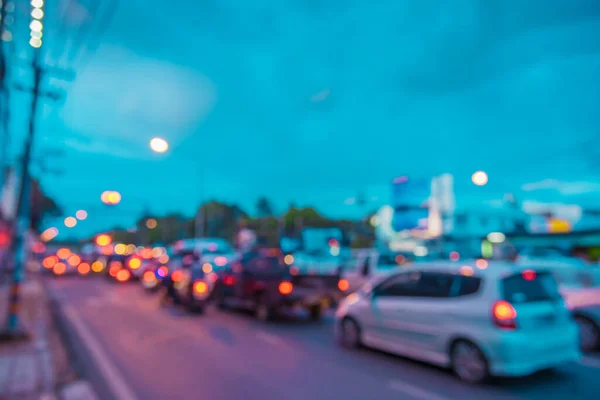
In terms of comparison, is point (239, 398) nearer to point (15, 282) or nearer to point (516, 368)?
point (516, 368)

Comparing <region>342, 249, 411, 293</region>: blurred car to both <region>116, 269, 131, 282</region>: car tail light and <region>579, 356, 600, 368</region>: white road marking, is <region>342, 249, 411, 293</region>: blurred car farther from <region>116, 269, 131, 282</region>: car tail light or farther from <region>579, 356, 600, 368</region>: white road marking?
<region>116, 269, 131, 282</region>: car tail light

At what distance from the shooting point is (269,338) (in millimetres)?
10656

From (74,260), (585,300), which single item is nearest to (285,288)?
(585,300)

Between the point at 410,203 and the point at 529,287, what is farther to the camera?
the point at 410,203

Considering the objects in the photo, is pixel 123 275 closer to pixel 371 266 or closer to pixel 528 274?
pixel 371 266

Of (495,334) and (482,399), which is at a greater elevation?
(495,334)

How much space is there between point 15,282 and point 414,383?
931 centimetres

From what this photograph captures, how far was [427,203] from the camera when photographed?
44.5 metres

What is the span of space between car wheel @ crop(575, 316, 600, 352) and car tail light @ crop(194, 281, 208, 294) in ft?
32.8

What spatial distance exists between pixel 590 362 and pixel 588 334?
973 millimetres

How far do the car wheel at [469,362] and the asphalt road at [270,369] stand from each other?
0.14 m

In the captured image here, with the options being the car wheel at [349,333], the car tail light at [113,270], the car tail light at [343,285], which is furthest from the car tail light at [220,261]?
the car wheel at [349,333]

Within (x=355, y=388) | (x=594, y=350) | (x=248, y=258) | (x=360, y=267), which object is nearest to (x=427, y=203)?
(x=360, y=267)

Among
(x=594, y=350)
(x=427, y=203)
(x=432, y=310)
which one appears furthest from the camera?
(x=427, y=203)
